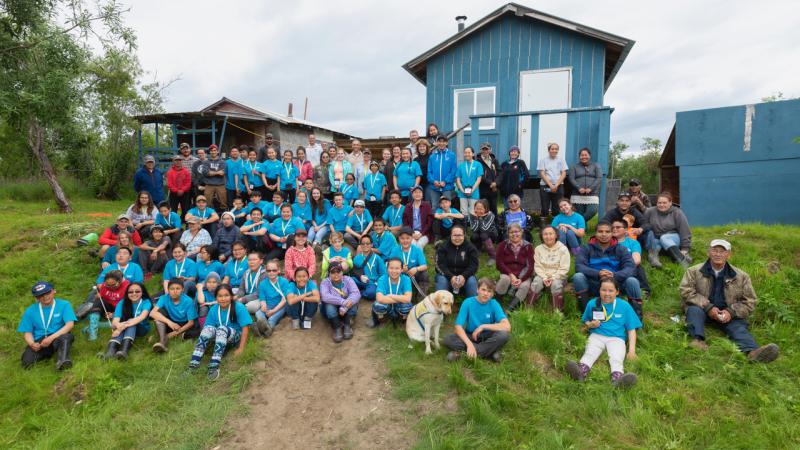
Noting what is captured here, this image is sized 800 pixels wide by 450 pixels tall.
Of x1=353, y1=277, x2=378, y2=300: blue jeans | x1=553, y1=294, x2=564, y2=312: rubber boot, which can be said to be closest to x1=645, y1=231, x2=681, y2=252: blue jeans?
x1=553, y1=294, x2=564, y2=312: rubber boot

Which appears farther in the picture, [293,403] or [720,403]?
[293,403]

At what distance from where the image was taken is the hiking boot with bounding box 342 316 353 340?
19.2ft

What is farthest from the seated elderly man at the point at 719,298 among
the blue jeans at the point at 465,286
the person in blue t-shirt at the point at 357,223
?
the person in blue t-shirt at the point at 357,223

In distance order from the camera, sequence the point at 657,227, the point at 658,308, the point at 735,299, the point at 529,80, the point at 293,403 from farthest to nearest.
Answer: the point at 529,80
the point at 657,227
the point at 658,308
the point at 735,299
the point at 293,403

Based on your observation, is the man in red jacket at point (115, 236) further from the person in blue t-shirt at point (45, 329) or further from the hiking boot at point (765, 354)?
the hiking boot at point (765, 354)

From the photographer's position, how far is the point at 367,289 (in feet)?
21.9

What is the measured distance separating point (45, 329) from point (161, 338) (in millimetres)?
1521

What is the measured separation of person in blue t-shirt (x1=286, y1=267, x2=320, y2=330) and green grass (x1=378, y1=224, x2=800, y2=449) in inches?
46.3

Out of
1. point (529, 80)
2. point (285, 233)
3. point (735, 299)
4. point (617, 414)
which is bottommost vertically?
point (617, 414)

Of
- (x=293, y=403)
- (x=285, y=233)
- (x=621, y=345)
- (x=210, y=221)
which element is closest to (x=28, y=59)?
(x=210, y=221)

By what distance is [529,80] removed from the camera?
11.2 m

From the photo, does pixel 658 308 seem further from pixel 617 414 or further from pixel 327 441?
pixel 327 441

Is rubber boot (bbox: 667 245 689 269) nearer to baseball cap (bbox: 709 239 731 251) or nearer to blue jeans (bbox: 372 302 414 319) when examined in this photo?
baseball cap (bbox: 709 239 731 251)

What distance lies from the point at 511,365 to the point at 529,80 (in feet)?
28.3
